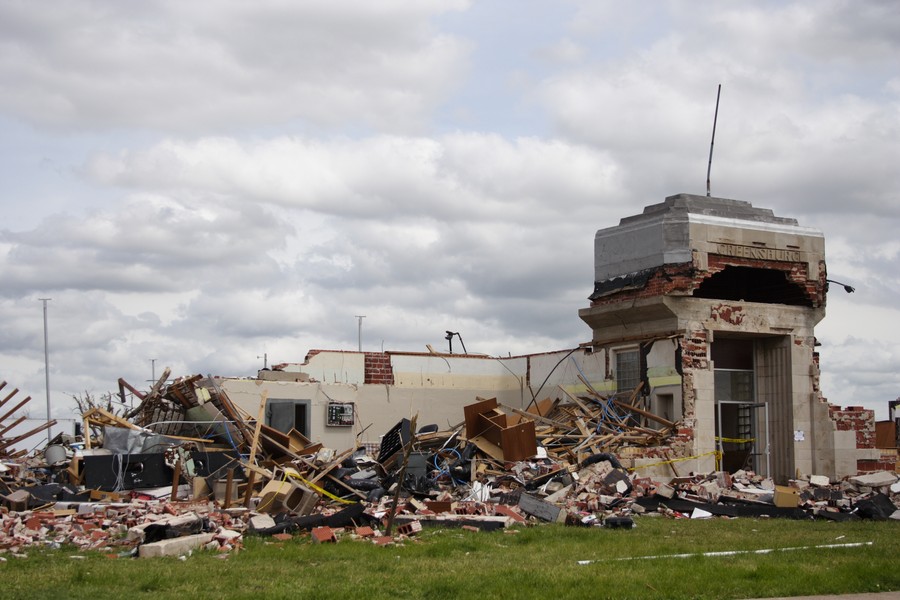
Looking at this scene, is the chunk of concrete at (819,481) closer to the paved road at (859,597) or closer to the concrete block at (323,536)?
the concrete block at (323,536)

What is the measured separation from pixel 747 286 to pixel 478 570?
55.8ft

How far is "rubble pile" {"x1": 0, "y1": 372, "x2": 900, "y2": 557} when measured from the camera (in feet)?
48.8

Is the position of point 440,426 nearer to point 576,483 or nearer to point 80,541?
point 576,483

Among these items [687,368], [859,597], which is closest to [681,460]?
[687,368]

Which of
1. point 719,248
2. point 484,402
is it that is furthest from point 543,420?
point 719,248

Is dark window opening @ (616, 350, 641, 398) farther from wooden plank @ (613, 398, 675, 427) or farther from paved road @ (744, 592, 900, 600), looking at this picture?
paved road @ (744, 592, 900, 600)

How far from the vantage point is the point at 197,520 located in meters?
14.0

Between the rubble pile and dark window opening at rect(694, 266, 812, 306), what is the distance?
14.7 feet

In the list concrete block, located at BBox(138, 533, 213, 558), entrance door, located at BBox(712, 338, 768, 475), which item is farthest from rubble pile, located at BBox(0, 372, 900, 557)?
entrance door, located at BBox(712, 338, 768, 475)

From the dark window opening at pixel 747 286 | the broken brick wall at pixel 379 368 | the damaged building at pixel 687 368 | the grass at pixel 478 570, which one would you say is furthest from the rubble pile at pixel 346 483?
the dark window opening at pixel 747 286

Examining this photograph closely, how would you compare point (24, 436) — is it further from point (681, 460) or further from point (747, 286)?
point (747, 286)

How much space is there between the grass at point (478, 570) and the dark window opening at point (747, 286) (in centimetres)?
1155

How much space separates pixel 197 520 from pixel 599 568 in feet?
17.8

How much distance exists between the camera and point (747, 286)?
87.7 feet
